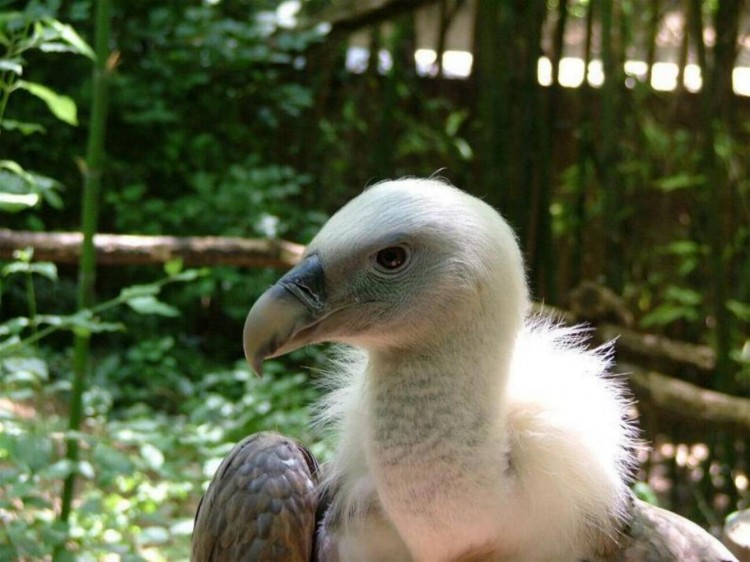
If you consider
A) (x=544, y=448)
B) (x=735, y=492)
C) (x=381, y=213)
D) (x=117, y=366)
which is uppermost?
(x=381, y=213)

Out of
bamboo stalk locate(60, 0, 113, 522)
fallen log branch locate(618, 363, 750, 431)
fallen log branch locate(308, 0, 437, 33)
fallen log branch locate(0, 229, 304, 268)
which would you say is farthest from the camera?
fallen log branch locate(308, 0, 437, 33)

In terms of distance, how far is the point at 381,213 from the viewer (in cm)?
170

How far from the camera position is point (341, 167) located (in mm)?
6645

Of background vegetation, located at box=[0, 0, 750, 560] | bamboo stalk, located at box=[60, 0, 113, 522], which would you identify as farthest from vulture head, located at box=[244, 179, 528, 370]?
background vegetation, located at box=[0, 0, 750, 560]

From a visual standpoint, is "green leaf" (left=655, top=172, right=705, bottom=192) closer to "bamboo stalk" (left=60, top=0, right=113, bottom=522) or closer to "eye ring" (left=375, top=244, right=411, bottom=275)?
"bamboo stalk" (left=60, top=0, right=113, bottom=522)

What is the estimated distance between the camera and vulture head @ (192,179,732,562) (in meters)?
1.67

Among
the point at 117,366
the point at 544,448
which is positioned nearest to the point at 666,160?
the point at 117,366

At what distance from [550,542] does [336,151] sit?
5.12 metres

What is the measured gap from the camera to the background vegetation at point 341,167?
462 centimetres

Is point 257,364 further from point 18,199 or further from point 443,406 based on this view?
point 18,199

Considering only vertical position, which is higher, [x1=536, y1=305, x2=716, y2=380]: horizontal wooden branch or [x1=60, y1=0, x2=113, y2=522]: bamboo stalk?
[x1=60, y1=0, x2=113, y2=522]: bamboo stalk

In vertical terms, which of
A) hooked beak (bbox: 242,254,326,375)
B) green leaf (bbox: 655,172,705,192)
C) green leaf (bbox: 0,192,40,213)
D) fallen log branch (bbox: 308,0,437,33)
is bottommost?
green leaf (bbox: 655,172,705,192)

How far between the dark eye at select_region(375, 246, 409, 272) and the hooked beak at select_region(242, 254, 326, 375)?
0.11 meters

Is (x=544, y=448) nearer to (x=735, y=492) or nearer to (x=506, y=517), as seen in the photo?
(x=506, y=517)
